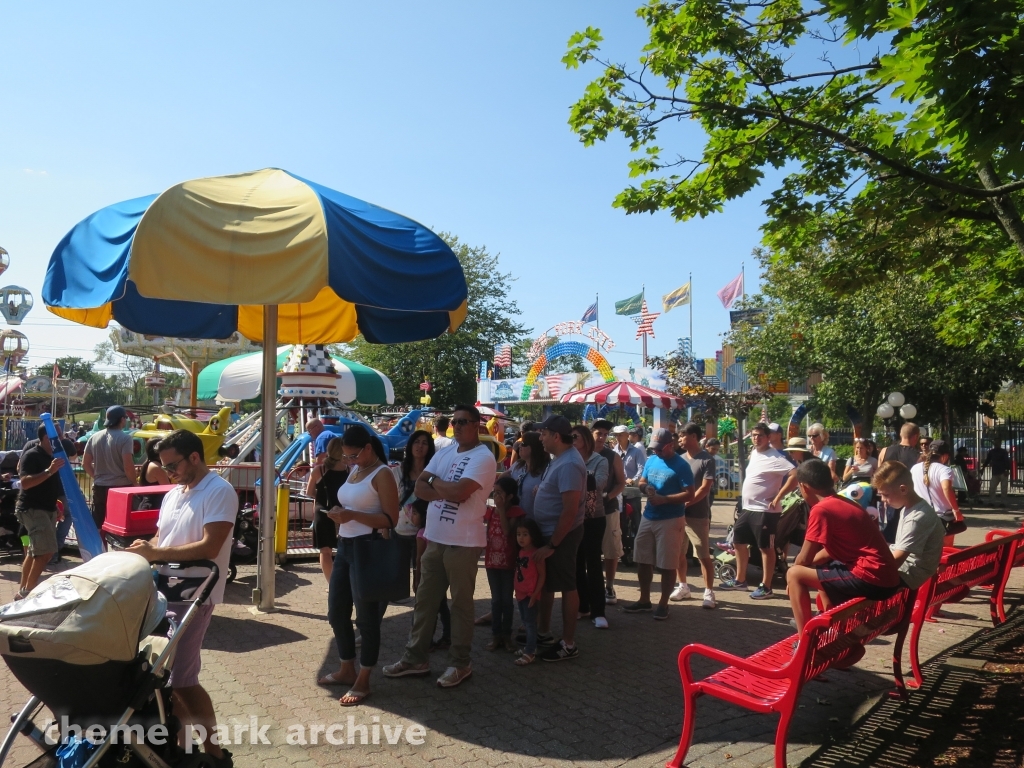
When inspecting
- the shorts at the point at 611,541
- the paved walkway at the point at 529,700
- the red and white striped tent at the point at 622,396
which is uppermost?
the red and white striped tent at the point at 622,396

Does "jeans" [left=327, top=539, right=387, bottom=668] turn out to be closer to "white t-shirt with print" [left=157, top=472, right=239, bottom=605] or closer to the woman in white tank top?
the woman in white tank top

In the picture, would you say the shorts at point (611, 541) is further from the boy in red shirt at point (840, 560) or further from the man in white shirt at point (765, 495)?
the boy in red shirt at point (840, 560)

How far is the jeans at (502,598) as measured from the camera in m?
6.24

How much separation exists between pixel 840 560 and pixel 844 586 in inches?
6.5

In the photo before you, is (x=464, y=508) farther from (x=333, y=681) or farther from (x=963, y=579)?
(x=963, y=579)

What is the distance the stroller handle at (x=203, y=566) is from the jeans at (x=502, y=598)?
2651 millimetres

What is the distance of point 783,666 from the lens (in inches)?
162

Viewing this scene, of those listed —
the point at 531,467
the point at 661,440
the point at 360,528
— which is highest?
the point at 661,440

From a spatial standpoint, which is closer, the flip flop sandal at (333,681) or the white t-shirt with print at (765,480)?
the flip flop sandal at (333,681)

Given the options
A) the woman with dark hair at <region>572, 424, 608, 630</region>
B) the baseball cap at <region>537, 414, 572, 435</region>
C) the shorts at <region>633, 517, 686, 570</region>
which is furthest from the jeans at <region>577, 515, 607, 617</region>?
the baseball cap at <region>537, 414, 572, 435</region>

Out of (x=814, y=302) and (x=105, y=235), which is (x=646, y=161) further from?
(x=814, y=302)

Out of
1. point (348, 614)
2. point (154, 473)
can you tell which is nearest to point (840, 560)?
point (348, 614)

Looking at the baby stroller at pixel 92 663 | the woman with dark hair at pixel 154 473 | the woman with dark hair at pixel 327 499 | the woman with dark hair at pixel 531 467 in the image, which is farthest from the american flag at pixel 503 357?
the baby stroller at pixel 92 663

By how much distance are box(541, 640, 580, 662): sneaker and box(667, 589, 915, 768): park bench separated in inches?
70.8
